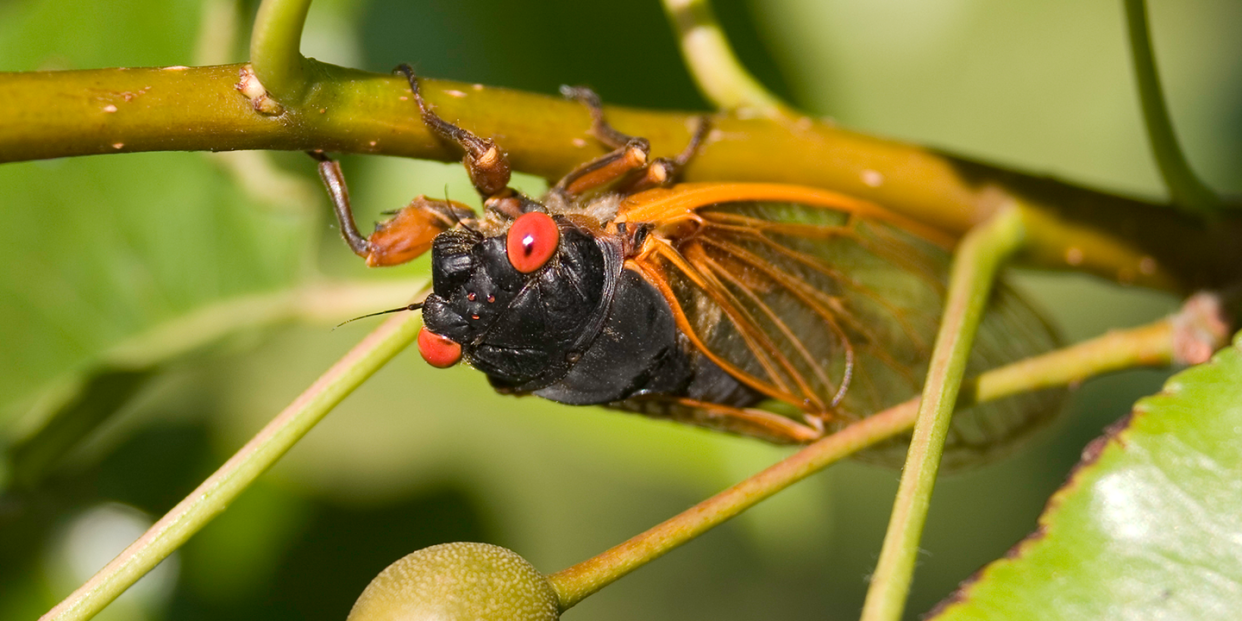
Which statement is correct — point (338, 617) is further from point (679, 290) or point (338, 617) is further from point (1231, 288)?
point (1231, 288)

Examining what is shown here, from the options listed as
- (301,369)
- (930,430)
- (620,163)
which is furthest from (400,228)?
(301,369)

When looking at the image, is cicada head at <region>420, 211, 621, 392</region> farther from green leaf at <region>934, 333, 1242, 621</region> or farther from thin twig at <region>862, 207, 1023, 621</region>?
green leaf at <region>934, 333, 1242, 621</region>

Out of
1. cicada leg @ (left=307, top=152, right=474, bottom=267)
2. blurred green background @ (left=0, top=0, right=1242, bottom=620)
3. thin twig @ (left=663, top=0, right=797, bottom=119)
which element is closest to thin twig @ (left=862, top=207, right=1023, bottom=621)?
blurred green background @ (left=0, top=0, right=1242, bottom=620)

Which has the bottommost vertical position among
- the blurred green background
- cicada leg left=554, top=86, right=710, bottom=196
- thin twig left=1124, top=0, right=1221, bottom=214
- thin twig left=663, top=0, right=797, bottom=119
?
the blurred green background

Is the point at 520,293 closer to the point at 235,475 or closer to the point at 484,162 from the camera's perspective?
the point at 484,162

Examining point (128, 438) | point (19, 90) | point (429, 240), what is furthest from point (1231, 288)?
point (128, 438)

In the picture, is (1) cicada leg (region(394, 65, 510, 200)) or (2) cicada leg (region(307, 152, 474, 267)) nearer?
(1) cicada leg (region(394, 65, 510, 200))

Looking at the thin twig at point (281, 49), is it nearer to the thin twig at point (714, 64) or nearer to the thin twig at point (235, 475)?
the thin twig at point (235, 475)
